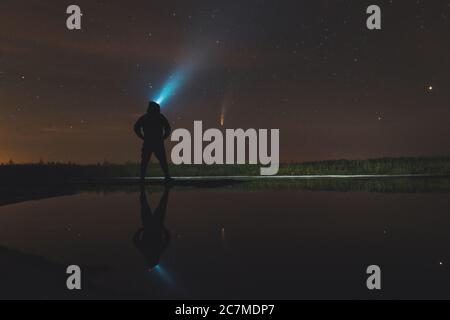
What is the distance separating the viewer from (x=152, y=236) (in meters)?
6.38

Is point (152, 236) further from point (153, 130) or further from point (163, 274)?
point (153, 130)

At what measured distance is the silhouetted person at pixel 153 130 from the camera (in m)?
13.6

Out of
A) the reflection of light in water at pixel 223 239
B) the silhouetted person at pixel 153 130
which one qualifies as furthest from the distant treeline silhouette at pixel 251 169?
the reflection of light in water at pixel 223 239

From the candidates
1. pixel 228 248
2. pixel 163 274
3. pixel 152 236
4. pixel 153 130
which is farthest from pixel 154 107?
pixel 163 274

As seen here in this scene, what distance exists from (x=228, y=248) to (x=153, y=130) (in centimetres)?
829

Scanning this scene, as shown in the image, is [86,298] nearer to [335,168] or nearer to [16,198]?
[16,198]

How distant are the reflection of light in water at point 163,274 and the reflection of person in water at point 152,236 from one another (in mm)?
58

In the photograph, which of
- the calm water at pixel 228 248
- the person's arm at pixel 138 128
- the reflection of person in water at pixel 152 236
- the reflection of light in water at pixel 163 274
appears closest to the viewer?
the calm water at pixel 228 248

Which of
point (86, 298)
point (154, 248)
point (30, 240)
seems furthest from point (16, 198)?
point (86, 298)

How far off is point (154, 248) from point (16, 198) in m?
6.31

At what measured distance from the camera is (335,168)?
21797 mm

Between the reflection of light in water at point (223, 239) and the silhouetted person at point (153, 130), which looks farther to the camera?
the silhouetted person at point (153, 130)

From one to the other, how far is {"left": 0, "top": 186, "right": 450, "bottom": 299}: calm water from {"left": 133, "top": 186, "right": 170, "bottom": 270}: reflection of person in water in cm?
1

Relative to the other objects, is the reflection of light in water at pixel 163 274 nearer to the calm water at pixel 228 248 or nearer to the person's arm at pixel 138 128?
the calm water at pixel 228 248
